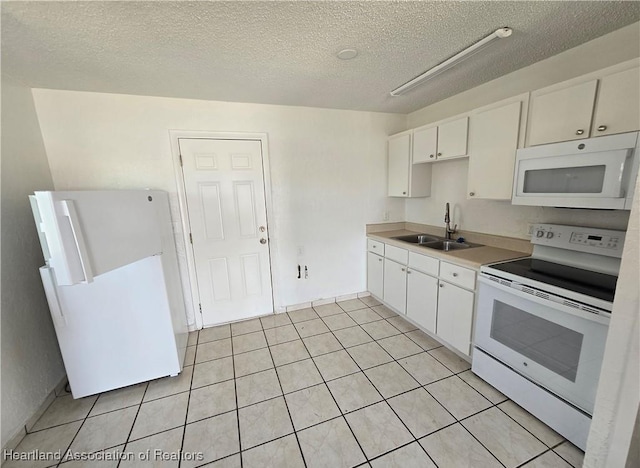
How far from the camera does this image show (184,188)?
2.49 m

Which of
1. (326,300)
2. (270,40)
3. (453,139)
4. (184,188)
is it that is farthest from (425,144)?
(184,188)

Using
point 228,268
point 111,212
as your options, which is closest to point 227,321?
point 228,268

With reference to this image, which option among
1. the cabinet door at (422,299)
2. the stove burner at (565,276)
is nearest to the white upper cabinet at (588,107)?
the stove burner at (565,276)

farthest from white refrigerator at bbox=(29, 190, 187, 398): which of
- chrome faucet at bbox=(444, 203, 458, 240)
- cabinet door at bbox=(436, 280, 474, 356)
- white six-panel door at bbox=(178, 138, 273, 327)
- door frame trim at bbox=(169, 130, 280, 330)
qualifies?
chrome faucet at bbox=(444, 203, 458, 240)

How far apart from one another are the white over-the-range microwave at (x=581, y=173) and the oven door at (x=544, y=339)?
2.09 feet

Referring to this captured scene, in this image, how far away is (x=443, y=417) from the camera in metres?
1.62

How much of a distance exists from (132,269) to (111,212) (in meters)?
0.48

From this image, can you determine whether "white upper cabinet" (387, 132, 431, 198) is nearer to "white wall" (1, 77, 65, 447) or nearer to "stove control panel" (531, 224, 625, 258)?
"stove control panel" (531, 224, 625, 258)

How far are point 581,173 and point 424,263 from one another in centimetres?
122

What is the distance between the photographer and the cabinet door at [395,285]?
2.66 metres

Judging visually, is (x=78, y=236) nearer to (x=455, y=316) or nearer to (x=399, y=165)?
(x=455, y=316)

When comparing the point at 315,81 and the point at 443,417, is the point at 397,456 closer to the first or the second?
the point at 443,417

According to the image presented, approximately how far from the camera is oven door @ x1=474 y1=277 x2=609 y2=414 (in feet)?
4.26

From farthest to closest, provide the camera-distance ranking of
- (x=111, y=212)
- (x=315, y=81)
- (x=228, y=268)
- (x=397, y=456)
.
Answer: (x=228, y=268) < (x=315, y=81) < (x=111, y=212) < (x=397, y=456)
